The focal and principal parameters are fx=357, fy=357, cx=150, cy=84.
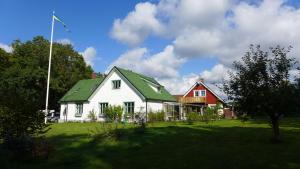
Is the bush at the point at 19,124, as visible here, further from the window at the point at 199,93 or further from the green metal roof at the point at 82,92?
the window at the point at 199,93

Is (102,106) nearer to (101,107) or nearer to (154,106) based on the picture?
(101,107)

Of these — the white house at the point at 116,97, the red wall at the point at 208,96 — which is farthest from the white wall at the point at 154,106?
the red wall at the point at 208,96

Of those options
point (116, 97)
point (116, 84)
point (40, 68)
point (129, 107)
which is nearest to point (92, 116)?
point (116, 97)

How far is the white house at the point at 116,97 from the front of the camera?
42531 millimetres

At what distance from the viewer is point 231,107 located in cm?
1862

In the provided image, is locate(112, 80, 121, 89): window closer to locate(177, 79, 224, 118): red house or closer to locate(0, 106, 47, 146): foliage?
locate(177, 79, 224, 118): red house

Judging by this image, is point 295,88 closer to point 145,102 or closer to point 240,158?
point 240,158

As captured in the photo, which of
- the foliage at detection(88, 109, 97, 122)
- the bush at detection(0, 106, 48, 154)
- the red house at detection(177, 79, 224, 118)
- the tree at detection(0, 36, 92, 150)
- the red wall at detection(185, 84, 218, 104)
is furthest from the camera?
the red wall at detection(185, 84, 218, 104)

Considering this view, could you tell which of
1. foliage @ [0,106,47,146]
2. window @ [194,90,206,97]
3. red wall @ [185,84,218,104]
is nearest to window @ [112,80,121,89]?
red wall @ [185,84,218,104]

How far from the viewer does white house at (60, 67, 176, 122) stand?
4253cm

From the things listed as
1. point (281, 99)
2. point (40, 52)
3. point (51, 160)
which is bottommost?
point (51, 160)

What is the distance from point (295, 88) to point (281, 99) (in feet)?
3.45

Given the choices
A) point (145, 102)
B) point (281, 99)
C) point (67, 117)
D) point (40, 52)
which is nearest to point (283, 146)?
point (281, 99)

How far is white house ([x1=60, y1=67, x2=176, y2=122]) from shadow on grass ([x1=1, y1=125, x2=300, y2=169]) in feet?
79.5
